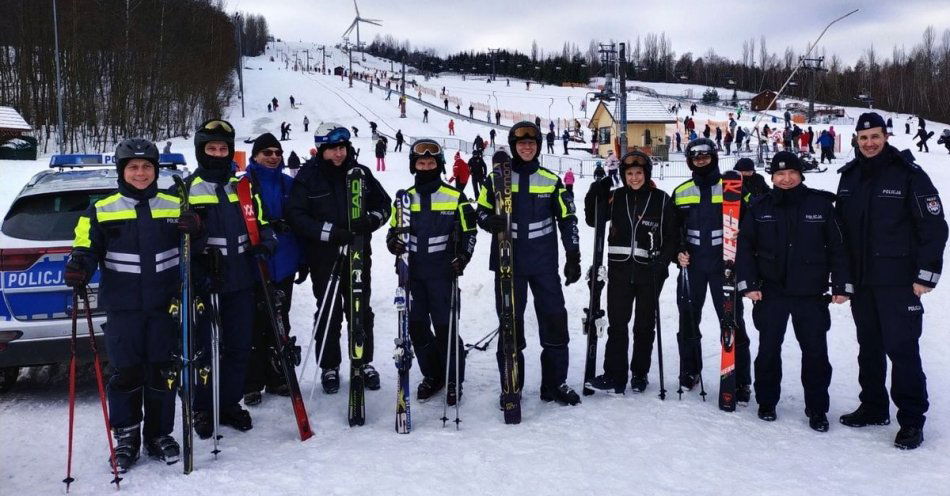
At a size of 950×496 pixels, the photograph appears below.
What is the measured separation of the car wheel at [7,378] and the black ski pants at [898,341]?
682 cm

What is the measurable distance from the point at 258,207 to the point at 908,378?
4797 mm

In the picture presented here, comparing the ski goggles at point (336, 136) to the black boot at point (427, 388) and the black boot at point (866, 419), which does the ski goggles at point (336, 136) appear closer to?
the black boot at point (427, 388)

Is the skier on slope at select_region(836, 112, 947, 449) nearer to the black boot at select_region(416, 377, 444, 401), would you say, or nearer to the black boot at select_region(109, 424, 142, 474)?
the black boot at select_region(416, 377, 444, 401)

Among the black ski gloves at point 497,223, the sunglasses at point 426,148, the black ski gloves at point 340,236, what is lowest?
the black ski gloves at point 340,236

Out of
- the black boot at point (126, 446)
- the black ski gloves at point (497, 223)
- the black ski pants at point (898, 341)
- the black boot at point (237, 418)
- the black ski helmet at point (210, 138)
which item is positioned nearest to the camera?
the black boot at point (126, 446)

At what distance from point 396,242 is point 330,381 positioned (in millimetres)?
1523

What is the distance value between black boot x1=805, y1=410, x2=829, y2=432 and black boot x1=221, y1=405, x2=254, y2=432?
4.15 m

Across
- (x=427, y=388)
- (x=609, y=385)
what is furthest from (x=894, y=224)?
(x=427, y=388)

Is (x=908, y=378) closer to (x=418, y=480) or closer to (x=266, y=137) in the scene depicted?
(x=418, y=480)

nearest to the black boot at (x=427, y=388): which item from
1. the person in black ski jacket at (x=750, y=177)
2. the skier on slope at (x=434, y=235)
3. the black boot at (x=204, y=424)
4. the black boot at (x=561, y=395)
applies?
the skier on slope at (x=434, y=235)

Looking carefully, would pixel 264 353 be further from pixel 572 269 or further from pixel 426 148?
pixel 572 269

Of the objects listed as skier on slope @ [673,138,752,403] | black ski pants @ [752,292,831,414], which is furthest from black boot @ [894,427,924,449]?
skier on slope @ [673,138,752,403]

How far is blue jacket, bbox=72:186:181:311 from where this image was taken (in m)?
3.86

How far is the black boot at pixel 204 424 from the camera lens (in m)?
4.46
